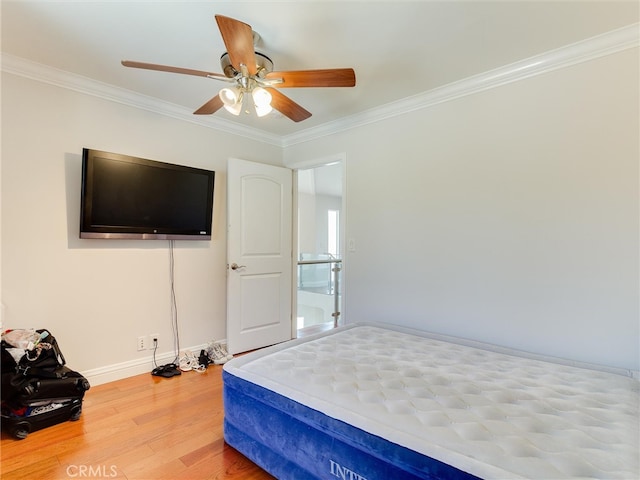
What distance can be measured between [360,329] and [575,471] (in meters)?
1.66

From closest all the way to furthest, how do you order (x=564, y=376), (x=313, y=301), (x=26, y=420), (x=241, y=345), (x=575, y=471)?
(x=575, y=471)
(x=564, y=376)
(x=26, y=420)
(x=241, y=345)
(x=313, y=301)

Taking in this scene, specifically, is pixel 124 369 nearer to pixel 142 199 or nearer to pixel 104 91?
pixel 142 199

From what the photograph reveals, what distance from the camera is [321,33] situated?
1962 mm

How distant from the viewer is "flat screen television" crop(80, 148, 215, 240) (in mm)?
2506

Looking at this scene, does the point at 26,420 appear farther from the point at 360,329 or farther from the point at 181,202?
the point at 360,329

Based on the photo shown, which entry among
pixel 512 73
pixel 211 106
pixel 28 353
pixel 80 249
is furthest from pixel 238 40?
pixel 28 353

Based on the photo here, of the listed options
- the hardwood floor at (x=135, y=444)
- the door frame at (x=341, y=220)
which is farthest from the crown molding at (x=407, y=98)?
the hardwood floor at (x=135, y=444)

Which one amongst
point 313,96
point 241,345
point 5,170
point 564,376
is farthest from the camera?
point 241,345

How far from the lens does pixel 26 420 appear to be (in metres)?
1.96

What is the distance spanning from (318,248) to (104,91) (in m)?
6.54

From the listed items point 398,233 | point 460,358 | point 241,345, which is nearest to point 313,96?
point 398,233

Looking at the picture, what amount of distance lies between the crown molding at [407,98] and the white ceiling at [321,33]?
6 cm

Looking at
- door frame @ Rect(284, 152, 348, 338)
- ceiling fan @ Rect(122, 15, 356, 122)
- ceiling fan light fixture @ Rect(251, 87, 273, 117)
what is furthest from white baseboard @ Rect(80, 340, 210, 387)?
ceiling fan light fixture @ Rect(251, 87, 273, 117)

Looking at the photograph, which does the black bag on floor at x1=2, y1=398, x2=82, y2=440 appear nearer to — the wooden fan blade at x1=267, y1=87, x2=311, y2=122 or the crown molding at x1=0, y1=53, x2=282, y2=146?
the crown molding at x1=0, y1=53, x2=282, y2=146
